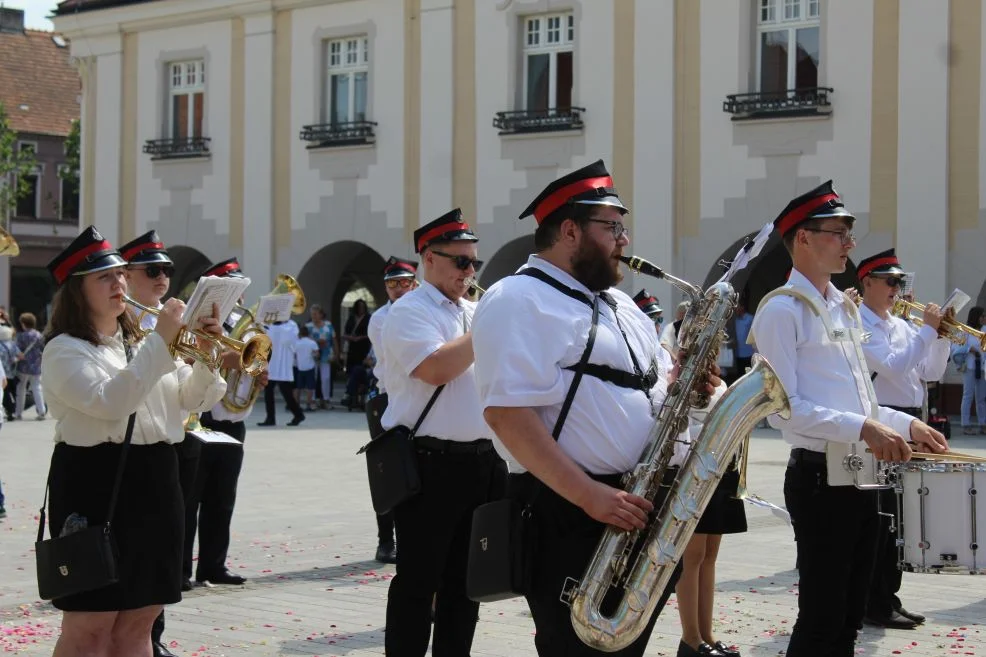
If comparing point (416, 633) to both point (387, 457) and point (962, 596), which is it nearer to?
point (387, 457)

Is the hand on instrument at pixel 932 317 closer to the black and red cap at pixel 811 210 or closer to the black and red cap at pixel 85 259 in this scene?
the black and red cap at pixel 811 210

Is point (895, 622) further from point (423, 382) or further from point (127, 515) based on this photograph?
point (127, 515)

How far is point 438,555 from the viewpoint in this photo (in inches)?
236

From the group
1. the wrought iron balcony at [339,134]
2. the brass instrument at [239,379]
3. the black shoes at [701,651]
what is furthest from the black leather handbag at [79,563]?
the wrought iron balcony at [339,134]

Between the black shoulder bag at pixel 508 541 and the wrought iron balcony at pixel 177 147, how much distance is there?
25.1m

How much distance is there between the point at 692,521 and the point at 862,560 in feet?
5.49

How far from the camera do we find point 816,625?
5.63m

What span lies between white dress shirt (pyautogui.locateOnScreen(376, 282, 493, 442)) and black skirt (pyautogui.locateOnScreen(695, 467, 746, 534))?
1481mm

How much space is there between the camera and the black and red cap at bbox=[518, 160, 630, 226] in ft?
15.0

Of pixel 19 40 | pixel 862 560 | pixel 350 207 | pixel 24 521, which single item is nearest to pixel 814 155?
pixel 350 207

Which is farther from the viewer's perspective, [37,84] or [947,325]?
[37,84]

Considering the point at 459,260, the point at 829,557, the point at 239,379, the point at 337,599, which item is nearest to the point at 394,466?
the point at 459,260

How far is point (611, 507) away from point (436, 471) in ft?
6.48

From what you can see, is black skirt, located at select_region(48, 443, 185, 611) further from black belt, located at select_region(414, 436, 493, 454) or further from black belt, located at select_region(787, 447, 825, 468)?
black belt, located at select_region(787, 447, 825, 468)
